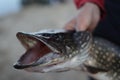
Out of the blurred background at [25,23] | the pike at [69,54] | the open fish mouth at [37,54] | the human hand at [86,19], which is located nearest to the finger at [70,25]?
the human hand at [86,19]

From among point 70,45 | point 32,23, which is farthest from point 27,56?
point 32,23

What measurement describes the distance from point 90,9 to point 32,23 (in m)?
5.15

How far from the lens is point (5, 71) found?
4.63m

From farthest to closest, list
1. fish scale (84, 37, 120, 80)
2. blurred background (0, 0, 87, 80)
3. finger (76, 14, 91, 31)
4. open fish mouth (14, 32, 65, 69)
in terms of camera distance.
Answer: blurred background (0, 0, 87, 80) → finger (76, 14, 91, 31) → fish scale (84, 37, 120, 80) → open fish mouth (14, 32, 65, 69)

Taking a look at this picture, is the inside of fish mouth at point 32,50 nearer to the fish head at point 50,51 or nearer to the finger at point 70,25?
the fish head at point 50,51

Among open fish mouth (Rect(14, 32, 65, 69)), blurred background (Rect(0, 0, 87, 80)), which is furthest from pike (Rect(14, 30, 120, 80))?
blurred background (Rect(0, 0, 87, 80))

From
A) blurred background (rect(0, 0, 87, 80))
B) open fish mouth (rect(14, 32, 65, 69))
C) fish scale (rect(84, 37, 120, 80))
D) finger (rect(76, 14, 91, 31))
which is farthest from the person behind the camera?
blurred background (rect(0, 0, 87, 80))

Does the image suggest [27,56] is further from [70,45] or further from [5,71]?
[5,71]

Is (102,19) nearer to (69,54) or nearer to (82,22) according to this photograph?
(82,22)

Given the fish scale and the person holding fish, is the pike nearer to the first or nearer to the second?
the fish scale

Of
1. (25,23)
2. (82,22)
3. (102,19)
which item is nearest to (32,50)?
(82,22)

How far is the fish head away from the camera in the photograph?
5.69 feet

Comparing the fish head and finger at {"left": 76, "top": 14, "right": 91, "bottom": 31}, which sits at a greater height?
finger at {"left": 76, "top": 14, "right": 91, "bottom": 31}

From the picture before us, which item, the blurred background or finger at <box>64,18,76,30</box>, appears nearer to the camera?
finger at <box>64,18,76,30</box>
